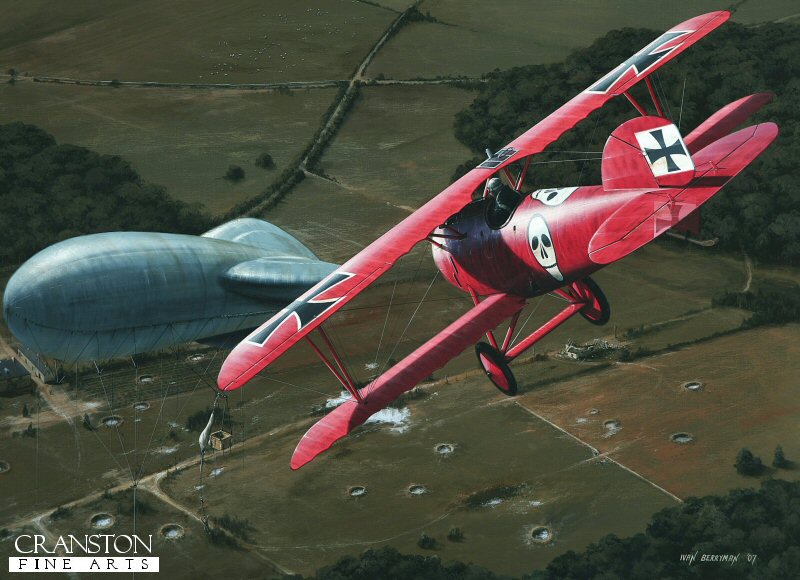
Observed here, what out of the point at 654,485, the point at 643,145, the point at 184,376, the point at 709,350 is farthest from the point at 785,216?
the point at 643,145

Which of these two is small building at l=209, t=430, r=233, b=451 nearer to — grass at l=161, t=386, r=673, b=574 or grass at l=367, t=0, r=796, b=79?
grass at l=161, t=386, r=673, b=574

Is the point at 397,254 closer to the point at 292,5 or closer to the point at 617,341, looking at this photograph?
the point at 617,341

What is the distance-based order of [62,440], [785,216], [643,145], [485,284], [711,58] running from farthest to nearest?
[711,58], [785,216], [62,440], [485,284], [643,145]

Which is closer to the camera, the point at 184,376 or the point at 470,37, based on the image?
the point at 184,376

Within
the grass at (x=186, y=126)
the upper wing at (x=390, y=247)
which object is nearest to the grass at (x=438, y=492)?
the upper wing at (x=390, y=247)

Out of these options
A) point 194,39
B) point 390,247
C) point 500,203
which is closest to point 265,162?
point 194,39

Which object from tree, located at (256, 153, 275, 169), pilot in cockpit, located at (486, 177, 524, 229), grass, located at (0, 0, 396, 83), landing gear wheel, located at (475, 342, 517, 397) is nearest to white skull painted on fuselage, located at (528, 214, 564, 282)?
pilot in cockpit, located at (486, 177, 524, 229)

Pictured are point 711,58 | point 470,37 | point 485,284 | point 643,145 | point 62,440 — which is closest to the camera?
point 643,145

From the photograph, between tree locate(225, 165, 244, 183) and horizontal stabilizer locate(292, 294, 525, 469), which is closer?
horizontal stabilizer locate(292, 294, 525, 469)
